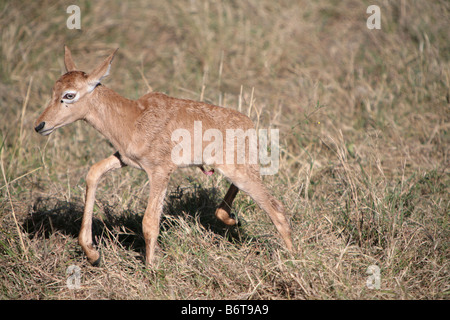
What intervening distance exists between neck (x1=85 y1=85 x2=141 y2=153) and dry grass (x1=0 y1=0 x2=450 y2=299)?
100 centimetres

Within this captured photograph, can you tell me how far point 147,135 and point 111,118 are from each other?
404 millimetres

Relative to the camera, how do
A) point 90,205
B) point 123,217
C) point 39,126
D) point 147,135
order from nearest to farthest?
point 39,126 → point 147,135 → point 90,205 → point 123,217

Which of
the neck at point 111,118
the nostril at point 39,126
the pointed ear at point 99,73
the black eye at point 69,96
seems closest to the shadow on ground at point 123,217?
the neck at point 111,118

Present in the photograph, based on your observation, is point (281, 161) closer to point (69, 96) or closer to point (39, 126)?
point (69, 96)

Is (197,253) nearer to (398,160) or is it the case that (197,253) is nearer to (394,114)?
(398,160)

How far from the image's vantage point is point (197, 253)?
198 inches

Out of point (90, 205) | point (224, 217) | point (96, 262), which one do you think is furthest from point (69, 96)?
point (224, 217)

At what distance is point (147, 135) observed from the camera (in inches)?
192

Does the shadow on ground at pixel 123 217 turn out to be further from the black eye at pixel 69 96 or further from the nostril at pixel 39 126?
the black eye at pixel 69 96

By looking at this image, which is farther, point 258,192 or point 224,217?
point 224,217

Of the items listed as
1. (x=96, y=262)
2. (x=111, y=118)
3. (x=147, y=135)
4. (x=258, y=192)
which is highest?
(x=111, y=118)

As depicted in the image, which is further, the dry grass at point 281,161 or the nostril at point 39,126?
the dry grass at point 281,161

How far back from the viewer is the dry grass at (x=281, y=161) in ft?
15.7

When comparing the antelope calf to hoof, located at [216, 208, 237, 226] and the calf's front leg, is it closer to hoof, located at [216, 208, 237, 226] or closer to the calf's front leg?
the calf's front leg
